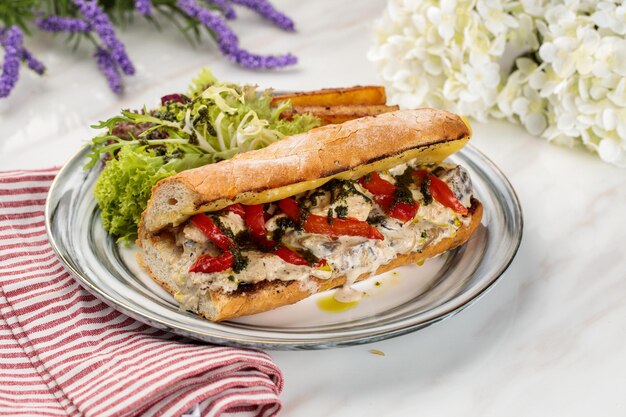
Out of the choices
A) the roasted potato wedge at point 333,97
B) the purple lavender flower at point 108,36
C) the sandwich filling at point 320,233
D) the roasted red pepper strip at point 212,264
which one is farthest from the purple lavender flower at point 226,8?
the roasted red pepper strip at point 212,264

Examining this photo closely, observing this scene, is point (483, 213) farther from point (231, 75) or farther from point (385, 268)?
point (231, 75)

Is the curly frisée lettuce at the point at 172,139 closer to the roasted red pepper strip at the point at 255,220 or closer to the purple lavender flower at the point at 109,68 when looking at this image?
the roasted red pepper strip at the point at 255,220

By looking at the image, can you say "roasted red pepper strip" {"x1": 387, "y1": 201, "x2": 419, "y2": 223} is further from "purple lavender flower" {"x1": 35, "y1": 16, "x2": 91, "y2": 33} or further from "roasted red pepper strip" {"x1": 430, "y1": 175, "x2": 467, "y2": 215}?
"purple lavender flower" {"x1": 35, "y1": 16, "x2": 91, "y2": 33}

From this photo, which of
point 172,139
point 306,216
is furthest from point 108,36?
point 306,216

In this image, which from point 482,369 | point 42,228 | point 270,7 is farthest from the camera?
point 270,7

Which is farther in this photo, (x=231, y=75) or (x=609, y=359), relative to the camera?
(x=231, y=75)

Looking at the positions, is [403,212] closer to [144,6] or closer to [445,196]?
[445,196]

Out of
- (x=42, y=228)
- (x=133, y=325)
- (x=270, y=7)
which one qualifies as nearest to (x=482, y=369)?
(x=133, y=325)
